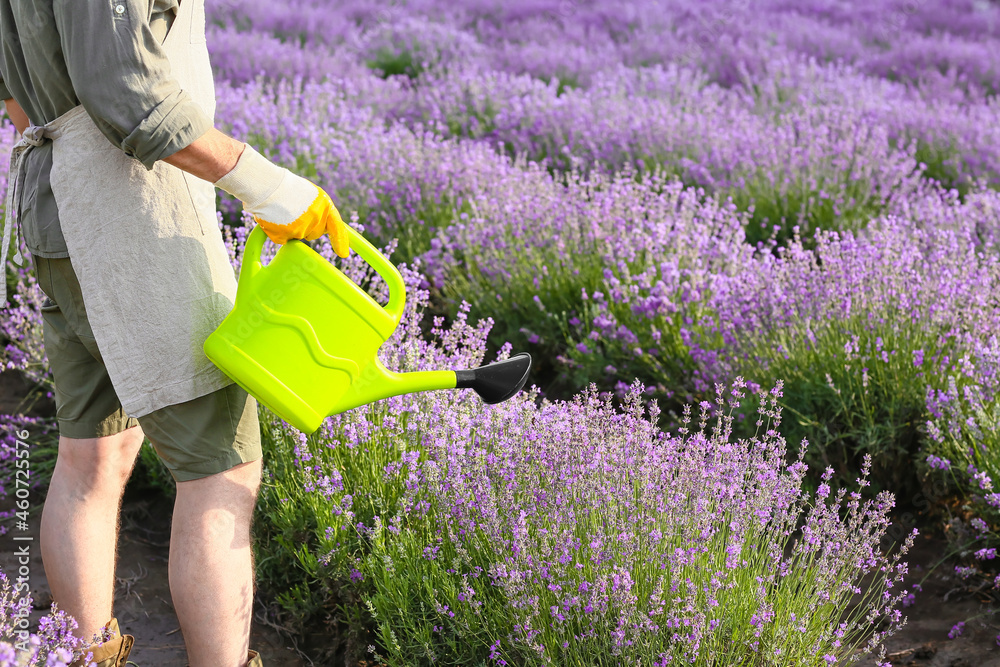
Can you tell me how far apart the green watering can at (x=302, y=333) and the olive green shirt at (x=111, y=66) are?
0.28 m

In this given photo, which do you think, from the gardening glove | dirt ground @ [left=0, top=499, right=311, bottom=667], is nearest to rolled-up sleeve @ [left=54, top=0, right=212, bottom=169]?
the gardening glove

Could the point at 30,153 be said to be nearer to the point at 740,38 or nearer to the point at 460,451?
the point at 460,451

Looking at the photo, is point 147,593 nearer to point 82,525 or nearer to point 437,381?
point 82,525

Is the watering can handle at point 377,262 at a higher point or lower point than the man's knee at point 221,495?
higher

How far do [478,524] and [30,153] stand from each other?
3.95ft

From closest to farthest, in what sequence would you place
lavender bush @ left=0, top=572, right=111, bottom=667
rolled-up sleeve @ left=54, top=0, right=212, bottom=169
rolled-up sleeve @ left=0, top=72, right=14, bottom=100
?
1. lavender bush @ left=0, top=572, right=111, bottom=667
2. rolled-up sleeve @ left=54, top=0, right=212, bottom=169
3. rolled-up sleeve @ left=0, top=72, right=14, bottom=100

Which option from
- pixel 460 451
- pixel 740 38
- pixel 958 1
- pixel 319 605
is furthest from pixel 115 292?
pixel 958 1

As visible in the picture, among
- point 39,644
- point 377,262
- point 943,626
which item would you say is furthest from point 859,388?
point 39,644

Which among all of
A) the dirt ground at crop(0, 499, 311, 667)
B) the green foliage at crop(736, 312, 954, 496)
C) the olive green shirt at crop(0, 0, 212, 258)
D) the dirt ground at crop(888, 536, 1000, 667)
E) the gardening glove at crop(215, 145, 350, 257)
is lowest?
the dirt ground at crop(0, 499, 311, 667)

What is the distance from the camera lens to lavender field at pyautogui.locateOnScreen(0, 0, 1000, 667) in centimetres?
188

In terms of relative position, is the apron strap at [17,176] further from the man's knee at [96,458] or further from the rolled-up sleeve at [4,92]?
the man's knee at [96,458]

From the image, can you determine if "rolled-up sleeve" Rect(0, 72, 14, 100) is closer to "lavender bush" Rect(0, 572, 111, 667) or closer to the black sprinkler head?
"lavender bush" Rect(0, 572, 111, 667)

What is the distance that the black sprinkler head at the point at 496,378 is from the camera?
6.22 ft

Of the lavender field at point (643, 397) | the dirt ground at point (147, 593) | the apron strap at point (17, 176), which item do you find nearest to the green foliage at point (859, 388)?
the lavender field at point (643, 397)
